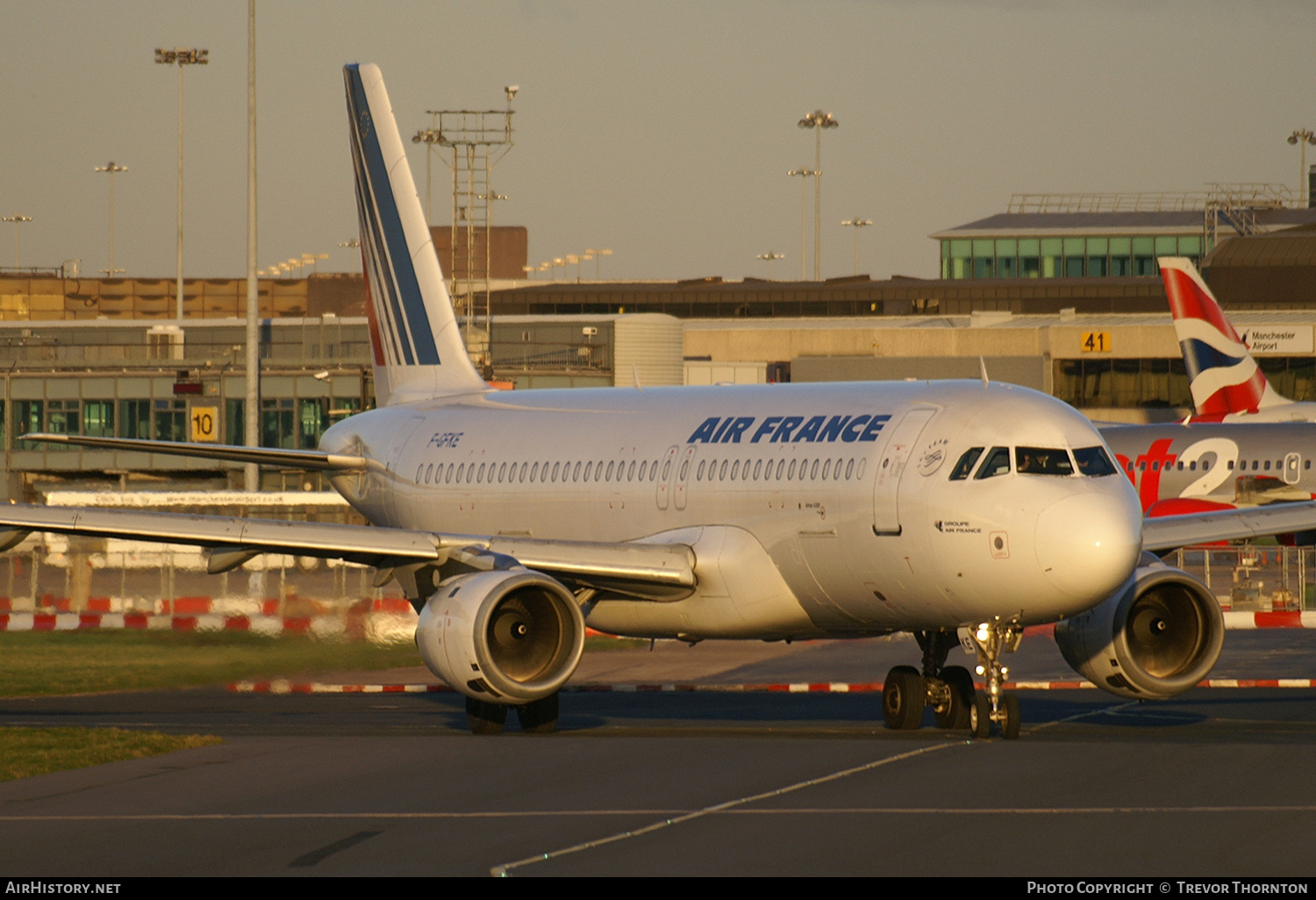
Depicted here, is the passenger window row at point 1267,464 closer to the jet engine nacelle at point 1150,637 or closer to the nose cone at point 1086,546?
the jet engine nacelle at point 1150,637

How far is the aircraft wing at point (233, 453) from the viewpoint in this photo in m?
28.3

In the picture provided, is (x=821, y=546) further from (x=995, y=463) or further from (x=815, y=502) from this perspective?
(x=995, y=463)

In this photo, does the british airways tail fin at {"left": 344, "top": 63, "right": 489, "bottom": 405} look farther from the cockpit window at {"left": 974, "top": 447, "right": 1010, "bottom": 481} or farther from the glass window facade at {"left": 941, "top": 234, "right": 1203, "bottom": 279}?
the glass window facade at {"left": 941, "top": 234, "right": 1203, "bottom": 279}

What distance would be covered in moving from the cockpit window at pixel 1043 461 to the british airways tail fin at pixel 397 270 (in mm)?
14826

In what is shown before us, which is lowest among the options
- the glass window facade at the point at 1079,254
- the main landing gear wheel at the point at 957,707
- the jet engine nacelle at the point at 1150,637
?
the main landing gear wheel at the point at 957,707

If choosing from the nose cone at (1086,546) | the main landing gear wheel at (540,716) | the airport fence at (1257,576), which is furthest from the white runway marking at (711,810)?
the airport fence at (1257,576)

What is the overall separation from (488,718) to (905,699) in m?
4.84

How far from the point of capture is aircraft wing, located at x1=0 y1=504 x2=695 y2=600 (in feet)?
71.3

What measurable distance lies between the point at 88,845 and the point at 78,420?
183ft

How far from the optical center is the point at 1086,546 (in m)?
19.1

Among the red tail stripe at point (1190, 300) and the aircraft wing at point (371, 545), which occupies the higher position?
the red tail stripe at point (1190, 300)

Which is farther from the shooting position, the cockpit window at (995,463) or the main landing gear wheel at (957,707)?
the main landing gear wheel at (957,707)

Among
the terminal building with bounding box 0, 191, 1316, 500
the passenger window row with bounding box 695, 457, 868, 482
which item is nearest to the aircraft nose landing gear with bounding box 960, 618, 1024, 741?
the passenger window row with bounding box 695, 457, 868, 482

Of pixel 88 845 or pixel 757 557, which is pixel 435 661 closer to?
pixel 757 557
